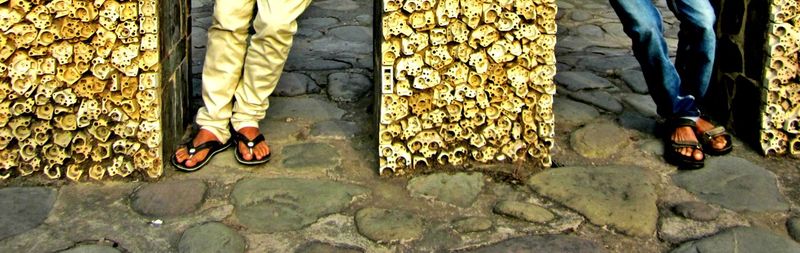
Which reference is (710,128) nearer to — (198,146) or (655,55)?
(655,55)

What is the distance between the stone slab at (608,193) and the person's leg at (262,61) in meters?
1.25

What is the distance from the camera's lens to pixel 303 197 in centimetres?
386

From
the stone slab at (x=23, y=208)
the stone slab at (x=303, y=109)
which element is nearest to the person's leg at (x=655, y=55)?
the stone slab at (x=303, y=109)

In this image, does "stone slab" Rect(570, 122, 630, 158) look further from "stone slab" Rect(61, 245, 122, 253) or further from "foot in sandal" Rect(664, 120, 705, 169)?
"stone slab" Rect(61, 245, 122, 253)

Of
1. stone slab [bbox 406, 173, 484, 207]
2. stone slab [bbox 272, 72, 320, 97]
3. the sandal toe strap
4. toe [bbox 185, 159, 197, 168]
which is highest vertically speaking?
stone slab [bbox 406, 173, 484, 207]

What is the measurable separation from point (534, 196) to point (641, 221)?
469mm

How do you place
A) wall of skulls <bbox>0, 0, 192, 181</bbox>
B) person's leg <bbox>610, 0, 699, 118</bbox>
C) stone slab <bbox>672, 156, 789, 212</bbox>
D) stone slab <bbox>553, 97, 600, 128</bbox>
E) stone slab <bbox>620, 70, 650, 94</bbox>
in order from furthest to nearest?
stone slab <bbox>620, 70, 650, 94</bbox>
stone slab <bbox>553, 97, 600, 128</bbox>
person's leg <bbox>610, 0, 699, 118</bbox>
stone slab <bbox>672, 156, 789, 212</bbox>
wall of skulls <bbox>0, 0, 192, 181</bbox>

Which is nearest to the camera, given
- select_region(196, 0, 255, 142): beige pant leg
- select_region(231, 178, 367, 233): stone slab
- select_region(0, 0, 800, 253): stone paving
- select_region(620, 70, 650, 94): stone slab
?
select_region(0, 0, 800, 253): stone paving

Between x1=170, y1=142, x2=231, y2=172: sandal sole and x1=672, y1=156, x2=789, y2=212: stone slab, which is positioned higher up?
x1=672, y1=156, x2=789, y2=212: stone slab

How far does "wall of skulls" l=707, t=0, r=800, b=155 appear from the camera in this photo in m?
4.26

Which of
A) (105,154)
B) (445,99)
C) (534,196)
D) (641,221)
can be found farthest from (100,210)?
(641,221)

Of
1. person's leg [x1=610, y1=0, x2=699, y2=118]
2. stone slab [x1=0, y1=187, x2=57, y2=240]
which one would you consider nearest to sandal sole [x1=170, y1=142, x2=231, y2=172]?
stone slab [x1=0, y1=187, x2=57, y2=240]

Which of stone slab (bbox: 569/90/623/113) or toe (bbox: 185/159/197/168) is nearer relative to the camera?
toe (bbox: 185/159/197/168)

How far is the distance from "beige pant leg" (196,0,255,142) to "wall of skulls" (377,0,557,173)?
2.11 ft
